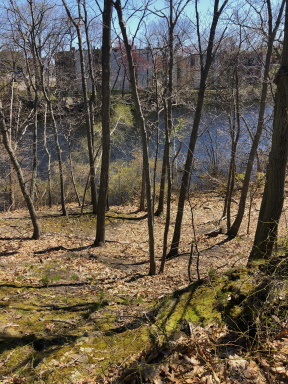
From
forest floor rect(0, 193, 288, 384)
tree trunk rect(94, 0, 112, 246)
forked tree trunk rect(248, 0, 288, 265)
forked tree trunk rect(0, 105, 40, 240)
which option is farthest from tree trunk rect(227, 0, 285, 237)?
forked tree trunk rect(0, 105, 40, 240)

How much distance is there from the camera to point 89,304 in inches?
201

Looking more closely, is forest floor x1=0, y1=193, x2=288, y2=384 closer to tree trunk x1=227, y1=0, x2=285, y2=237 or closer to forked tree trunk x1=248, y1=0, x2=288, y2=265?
forked tree trunk x1=248, y1=0, x2=288, y2=265

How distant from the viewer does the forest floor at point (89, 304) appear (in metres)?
2.70

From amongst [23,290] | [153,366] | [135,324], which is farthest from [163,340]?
[23,290]

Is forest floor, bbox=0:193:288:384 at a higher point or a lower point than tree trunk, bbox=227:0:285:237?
lower

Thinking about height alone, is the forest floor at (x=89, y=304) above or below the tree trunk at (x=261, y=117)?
below

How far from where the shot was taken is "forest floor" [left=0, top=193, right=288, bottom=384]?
270 cm

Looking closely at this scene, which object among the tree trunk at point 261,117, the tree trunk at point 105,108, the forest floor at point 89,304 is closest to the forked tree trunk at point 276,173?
→ the forest floor at point 89,304

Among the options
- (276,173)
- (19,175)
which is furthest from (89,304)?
(19,175)

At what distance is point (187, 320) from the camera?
3383mm

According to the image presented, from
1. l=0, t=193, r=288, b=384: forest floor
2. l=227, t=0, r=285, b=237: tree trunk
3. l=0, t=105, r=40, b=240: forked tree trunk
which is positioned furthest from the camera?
l=227, t=0, r=285, b=237: tree trunk

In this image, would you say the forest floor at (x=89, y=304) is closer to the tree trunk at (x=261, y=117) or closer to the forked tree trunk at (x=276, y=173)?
the forked tree trunk at (x=276, y=173)

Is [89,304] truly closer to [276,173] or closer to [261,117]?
[276,173]

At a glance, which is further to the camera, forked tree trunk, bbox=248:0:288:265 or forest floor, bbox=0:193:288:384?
forked tree trunk, bbox=248:0:288:265
